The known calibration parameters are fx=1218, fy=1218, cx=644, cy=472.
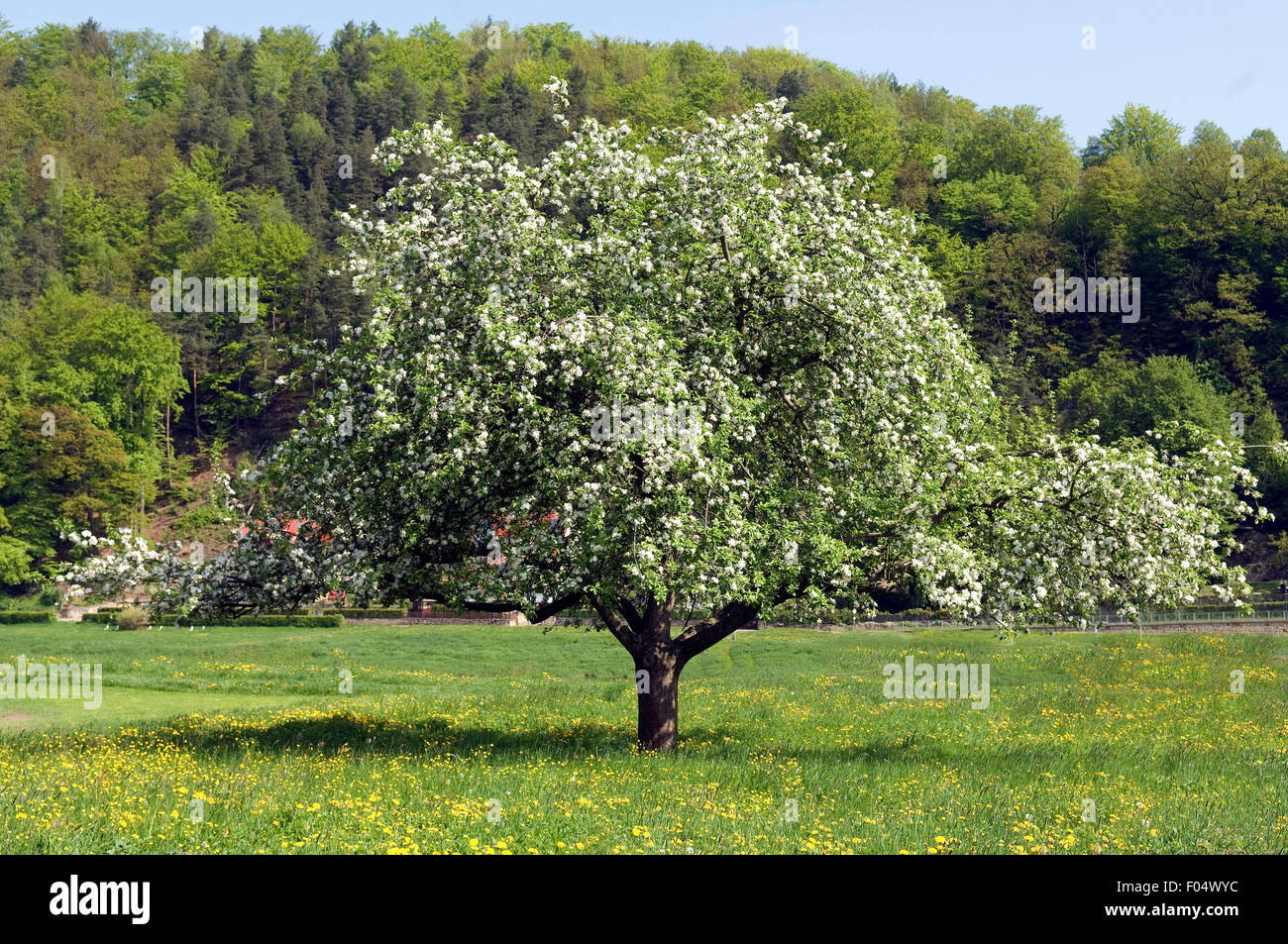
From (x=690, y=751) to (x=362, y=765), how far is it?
22.4 feet

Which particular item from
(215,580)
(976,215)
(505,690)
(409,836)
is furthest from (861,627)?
(976,215)

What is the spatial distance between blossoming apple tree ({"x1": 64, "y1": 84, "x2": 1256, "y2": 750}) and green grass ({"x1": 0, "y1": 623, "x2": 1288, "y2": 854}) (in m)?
3.22

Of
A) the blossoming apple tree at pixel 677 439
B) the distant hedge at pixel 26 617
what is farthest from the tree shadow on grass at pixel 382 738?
the distant hedge at pixel 26 617

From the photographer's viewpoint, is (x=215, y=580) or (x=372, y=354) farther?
(x=215, y=580)

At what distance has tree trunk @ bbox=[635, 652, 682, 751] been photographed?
25.4 meters

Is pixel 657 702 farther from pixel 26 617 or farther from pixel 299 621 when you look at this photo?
pixel 26 617

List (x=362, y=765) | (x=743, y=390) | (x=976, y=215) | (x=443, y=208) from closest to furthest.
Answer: (x=362, y=765) < (x=743, y=390) < (x=443, y=208) < (x=976, y=215)

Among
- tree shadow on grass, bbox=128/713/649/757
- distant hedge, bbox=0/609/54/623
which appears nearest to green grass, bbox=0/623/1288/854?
tree shadow on grass, bbox=128/713/649/757

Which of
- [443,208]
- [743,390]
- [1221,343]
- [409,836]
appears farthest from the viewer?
[1221,343]

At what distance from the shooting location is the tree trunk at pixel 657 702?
83.4 feet

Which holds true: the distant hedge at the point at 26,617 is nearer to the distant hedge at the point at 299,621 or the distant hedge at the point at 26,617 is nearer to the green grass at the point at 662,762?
the distant hedge at the point at 299,621

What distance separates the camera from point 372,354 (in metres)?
23.5

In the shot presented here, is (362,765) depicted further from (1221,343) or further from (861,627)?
(1221,343)

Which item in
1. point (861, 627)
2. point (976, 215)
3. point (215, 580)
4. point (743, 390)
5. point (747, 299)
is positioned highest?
point (976, 215)
